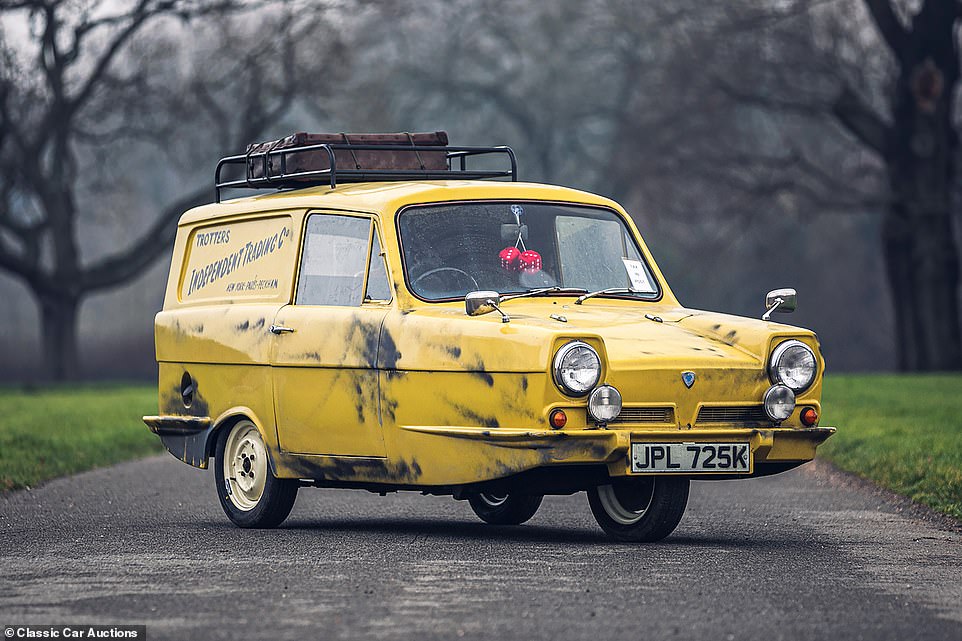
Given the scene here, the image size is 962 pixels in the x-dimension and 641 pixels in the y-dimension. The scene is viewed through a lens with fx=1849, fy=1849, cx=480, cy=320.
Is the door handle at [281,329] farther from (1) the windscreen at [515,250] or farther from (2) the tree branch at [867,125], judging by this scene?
(2) the tree branch at [867,125]

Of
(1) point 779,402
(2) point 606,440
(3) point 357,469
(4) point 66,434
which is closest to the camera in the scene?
(2) point 606,440

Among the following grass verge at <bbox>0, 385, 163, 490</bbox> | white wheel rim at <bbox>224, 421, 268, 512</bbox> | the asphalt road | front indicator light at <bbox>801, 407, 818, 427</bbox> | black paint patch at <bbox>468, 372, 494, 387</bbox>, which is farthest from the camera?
grass verge at <bbox>0, 385, 163, 490</bbox>

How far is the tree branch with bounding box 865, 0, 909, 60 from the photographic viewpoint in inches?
1334

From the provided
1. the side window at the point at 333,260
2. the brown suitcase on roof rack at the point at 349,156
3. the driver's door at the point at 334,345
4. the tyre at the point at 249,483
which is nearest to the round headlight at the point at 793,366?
the driver's door at the point at 334,345

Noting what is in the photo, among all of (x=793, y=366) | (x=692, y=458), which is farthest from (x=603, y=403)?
(x=793, y=366)

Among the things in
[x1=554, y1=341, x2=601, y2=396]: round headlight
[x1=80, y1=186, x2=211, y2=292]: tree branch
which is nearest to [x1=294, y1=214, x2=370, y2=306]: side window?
[x1=554, y1=341, x2=601, y2=396]: round headlight

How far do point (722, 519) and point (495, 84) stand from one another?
41.5 m

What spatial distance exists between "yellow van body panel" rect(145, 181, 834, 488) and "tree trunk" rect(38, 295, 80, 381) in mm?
27960

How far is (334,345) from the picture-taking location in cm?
1003

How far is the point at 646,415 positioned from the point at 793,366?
906 mm

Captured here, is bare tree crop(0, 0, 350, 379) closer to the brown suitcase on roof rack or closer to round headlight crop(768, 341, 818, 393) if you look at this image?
the brown suitcase on roof rack

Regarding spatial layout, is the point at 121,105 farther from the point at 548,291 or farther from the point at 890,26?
the point at 548,291

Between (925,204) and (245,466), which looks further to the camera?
(925,204)

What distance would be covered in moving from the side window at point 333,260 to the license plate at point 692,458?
2053 mm
